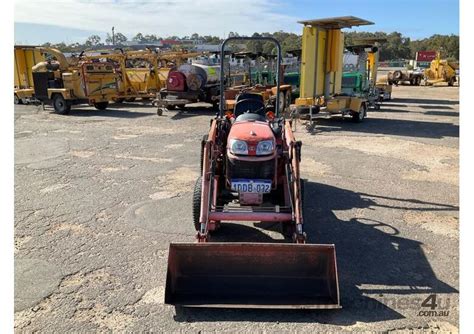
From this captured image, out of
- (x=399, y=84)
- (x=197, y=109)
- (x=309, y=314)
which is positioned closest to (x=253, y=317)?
(x=309, y=314)

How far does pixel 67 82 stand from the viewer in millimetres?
14750

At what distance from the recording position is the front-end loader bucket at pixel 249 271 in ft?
10.7

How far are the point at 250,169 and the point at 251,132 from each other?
0.42 metres

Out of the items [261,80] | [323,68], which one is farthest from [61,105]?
[323,68]

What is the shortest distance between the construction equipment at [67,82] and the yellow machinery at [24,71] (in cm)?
362

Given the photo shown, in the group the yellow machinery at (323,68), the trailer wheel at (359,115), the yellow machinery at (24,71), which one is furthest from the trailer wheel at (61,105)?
the trailer wheel at (359,115)

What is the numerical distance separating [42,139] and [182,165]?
4.89 meters

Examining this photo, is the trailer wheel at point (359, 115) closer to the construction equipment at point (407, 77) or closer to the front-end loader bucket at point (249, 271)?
the front-end loader bucket at point (249, 271)

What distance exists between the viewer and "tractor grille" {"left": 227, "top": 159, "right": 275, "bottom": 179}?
434cm

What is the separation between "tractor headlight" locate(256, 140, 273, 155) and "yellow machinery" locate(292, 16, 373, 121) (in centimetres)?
768

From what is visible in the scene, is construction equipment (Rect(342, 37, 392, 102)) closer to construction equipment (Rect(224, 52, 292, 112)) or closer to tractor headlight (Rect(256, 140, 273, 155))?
construction equipment (Rect(224, 52, 292, 112))

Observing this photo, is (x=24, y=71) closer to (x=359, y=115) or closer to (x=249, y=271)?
(x=359, y=115)

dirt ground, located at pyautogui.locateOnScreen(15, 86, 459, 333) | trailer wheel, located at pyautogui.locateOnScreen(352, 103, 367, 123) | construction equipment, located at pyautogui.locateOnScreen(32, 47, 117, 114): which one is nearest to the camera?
dirt ground, located at pyautogui.locateOnScreen(15, 86, 459, 333)

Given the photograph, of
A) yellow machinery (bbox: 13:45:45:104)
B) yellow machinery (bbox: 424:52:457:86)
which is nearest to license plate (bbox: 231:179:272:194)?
yellow machinery (bbox: 13:45:45:104)
